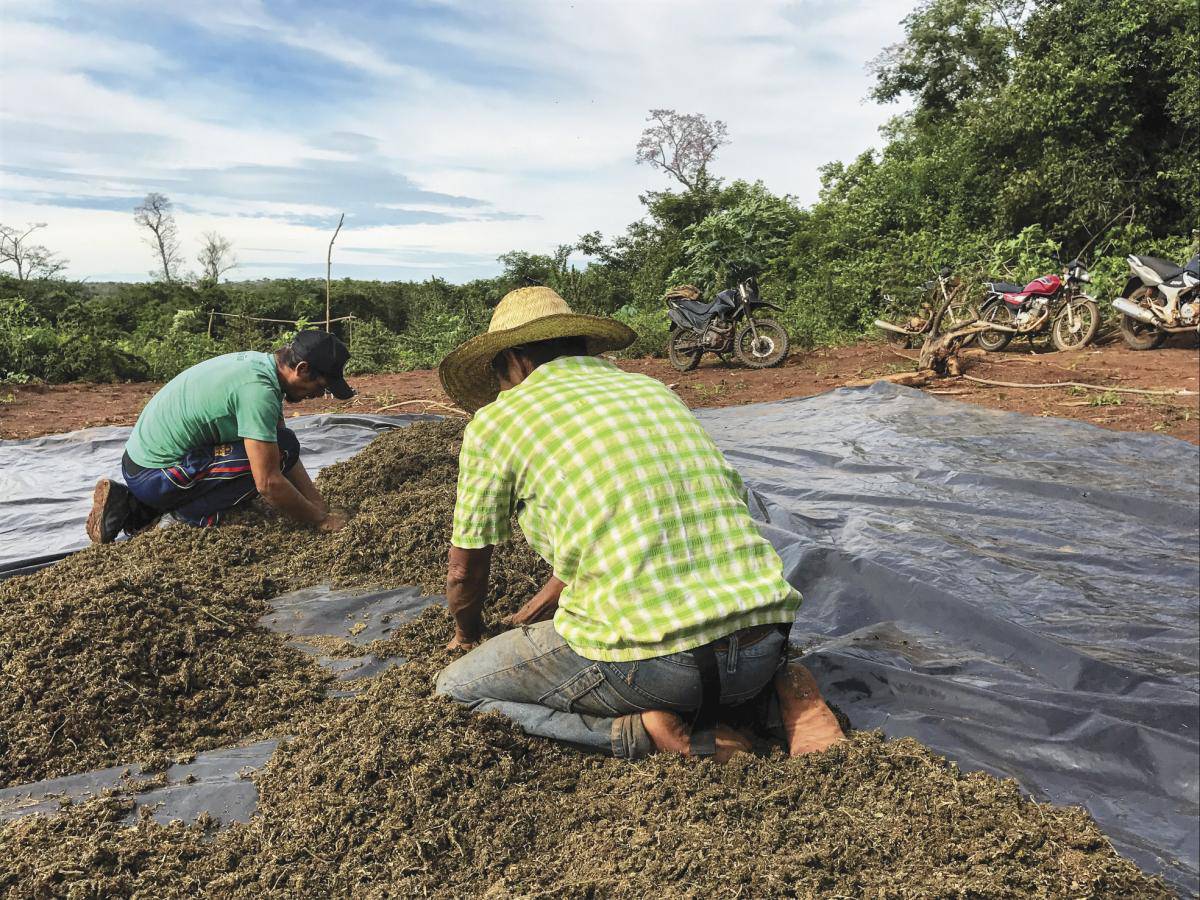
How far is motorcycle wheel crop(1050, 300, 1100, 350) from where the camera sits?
7.75 metres

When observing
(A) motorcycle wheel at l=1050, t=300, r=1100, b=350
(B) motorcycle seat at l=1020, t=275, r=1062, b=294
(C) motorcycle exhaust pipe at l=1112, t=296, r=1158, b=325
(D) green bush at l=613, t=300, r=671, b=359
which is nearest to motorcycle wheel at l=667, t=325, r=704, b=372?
(D) green bush at l=613, t=300, r=671, b=359

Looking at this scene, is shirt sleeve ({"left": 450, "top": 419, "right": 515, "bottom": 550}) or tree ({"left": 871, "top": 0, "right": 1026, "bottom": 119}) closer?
shirt sleeve ({"left": 450, "top": 419, "right": 515, "bottom": 550})

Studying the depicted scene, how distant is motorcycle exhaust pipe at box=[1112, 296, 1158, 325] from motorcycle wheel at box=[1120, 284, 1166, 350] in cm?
10

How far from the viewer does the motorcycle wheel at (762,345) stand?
8.49m

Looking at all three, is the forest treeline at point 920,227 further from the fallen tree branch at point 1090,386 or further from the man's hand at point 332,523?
the man's hand at point 332,523

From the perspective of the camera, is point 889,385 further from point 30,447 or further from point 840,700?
point 30,447

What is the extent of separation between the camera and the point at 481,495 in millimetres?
1752

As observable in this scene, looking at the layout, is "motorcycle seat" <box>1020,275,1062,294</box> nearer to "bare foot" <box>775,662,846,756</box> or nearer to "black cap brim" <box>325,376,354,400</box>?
"black cap brim" <box>325,376,354,400</box>

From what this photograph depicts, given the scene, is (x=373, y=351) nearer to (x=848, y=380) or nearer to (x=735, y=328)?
(x=735, y=328)

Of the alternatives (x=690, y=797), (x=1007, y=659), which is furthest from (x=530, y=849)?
(x=1007, y=659)

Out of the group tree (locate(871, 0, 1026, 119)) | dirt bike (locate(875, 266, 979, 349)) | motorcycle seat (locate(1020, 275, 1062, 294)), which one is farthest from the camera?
tree (locate(871, 0, 1026, 119))

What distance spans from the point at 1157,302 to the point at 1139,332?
324 mm

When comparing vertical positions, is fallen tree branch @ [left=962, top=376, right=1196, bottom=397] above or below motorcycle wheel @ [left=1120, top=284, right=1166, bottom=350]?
below

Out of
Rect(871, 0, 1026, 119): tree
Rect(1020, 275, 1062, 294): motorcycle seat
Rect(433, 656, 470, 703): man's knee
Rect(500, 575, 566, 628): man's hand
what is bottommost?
Rect(433, 656, 470, 703): man's knee
